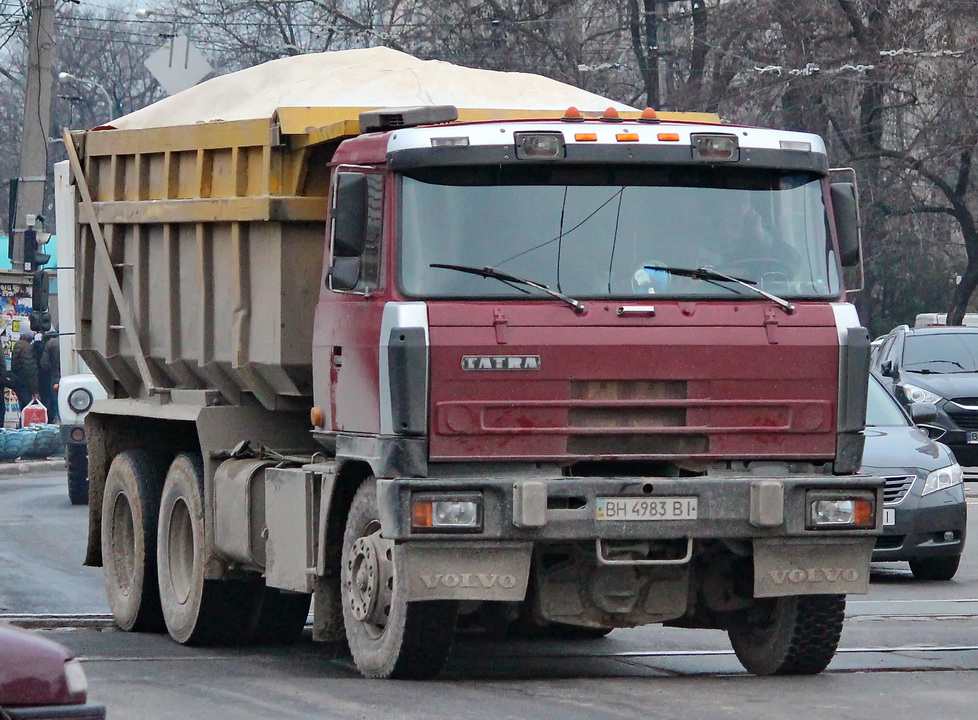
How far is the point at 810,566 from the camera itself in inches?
326

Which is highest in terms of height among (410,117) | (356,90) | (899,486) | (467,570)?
(356,90)

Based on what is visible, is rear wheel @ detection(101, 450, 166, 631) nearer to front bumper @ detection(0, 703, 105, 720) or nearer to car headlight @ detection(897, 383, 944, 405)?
front bumper @ detection(0, 703, 105, 720)

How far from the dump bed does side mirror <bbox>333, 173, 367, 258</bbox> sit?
2.93 feet

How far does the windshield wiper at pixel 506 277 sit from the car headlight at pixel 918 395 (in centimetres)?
1428

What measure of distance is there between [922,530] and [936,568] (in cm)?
59

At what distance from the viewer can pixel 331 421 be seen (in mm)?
8750

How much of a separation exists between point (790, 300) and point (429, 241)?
161 cm

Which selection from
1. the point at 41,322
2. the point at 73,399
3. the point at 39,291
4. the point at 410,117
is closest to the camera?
the point at 410,117

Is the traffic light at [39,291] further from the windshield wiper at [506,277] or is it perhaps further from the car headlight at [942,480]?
the windshield wiper at [506,277]

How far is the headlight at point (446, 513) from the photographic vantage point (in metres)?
7.85

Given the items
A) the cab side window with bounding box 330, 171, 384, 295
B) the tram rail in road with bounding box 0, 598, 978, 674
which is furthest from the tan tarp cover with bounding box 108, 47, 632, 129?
the tram rail in road with bounding box 0, 598, 978, 674

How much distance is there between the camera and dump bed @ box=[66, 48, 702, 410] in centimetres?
941

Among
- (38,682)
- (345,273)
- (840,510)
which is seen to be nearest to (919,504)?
(840,510)

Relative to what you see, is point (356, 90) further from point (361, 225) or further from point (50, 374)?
point (50, 374)
